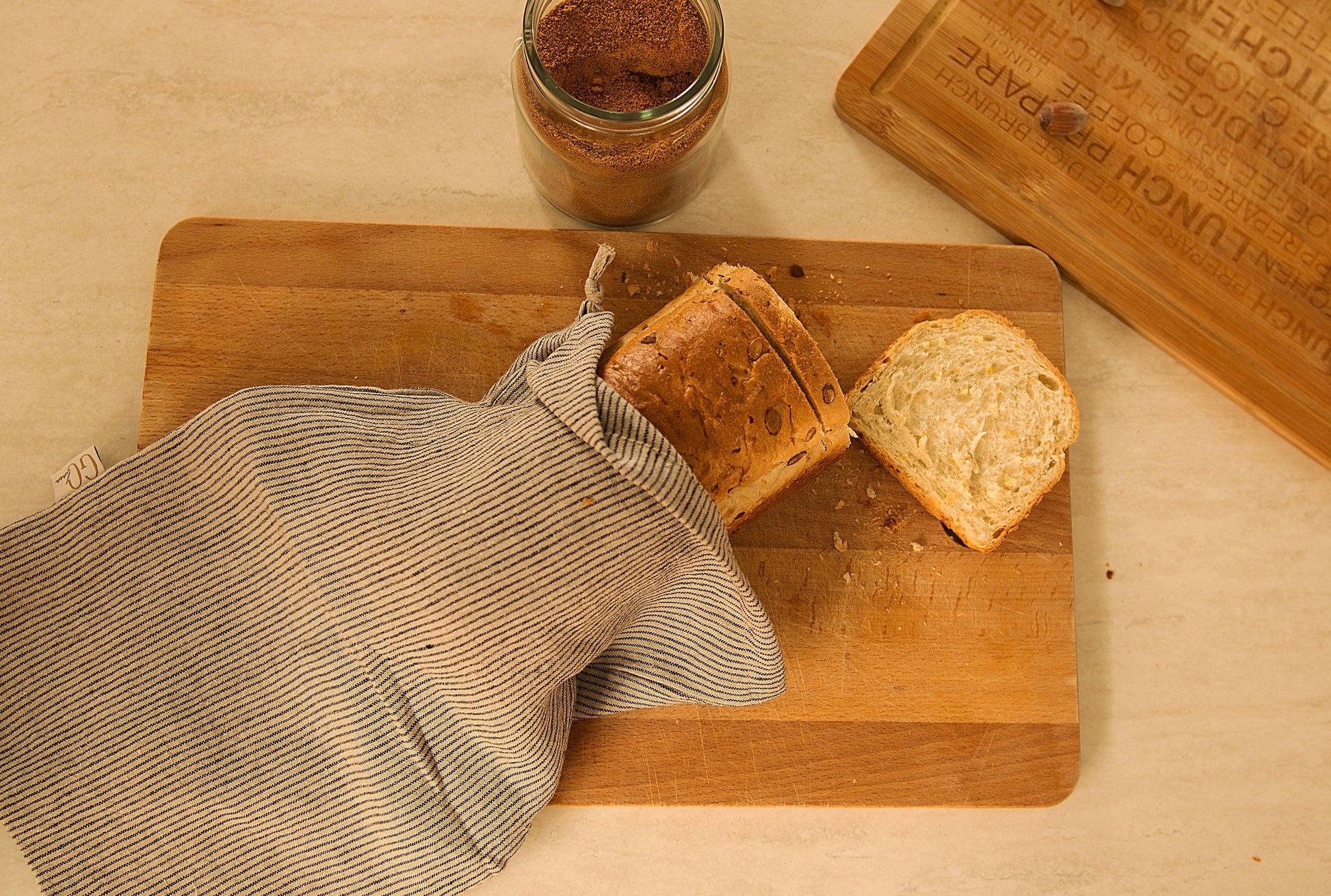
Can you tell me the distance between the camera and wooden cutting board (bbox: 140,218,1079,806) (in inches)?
65.0

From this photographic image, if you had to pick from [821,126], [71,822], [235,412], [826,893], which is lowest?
[826,893]

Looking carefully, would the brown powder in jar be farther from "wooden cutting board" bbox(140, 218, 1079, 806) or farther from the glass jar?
"wooden cutting board" bbox(140, 218, 1079, 806)

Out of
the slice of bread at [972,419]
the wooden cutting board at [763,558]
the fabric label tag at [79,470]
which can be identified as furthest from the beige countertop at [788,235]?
the slice of bread at [972,419]

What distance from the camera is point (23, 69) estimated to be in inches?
71.3

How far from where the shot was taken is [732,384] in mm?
1378

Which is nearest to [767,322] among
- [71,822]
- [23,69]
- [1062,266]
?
[1062,266]

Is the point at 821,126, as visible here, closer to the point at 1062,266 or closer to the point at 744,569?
the point at 1062,266

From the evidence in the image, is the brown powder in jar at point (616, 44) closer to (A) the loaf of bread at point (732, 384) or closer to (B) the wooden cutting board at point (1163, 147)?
(A) the loaf of bread at point (732, 384)

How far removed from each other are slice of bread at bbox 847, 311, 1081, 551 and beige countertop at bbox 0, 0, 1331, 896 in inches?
11.4

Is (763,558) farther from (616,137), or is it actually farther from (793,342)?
(616,137)

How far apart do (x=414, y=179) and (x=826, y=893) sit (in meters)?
1.71

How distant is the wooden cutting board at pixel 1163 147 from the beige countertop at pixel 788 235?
11cm

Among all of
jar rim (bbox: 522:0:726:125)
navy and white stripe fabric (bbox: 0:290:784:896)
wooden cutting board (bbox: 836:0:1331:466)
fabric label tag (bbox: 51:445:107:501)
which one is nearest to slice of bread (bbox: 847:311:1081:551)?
wooden cutting board (bbox: 836:0:1331:466)

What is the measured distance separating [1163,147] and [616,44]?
3.82 feet
